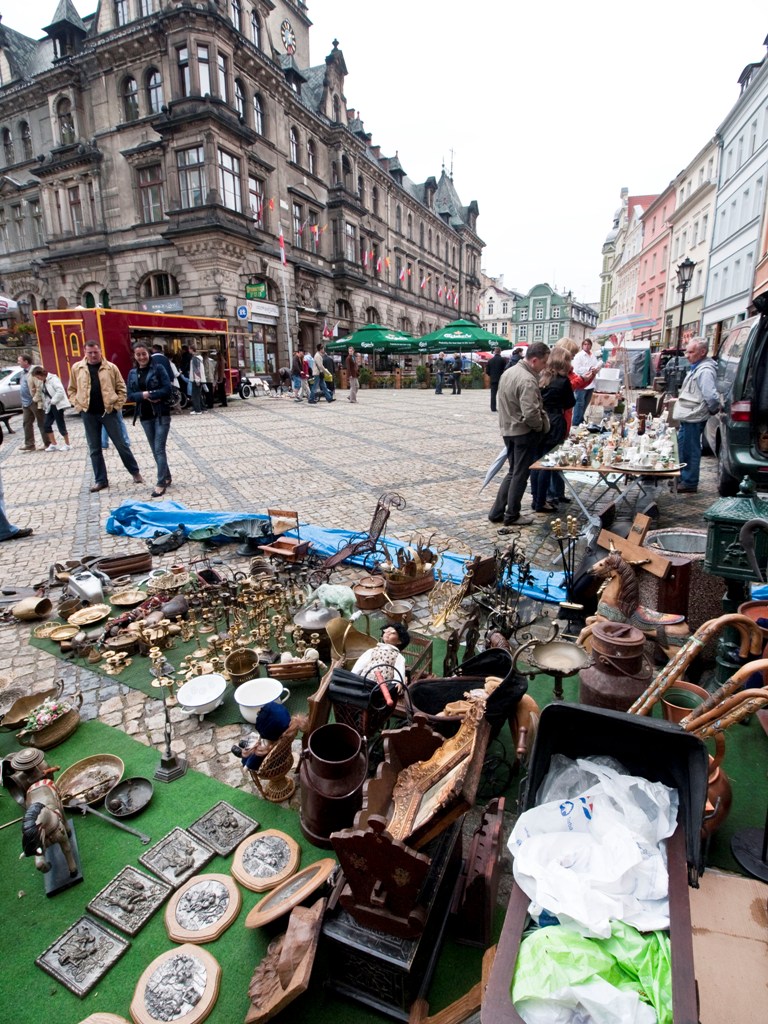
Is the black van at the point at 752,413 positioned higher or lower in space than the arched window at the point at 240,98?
lower

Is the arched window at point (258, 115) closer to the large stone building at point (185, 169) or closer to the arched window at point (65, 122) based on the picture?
the large stone building at point (185, 169)

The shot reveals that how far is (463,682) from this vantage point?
2.51 metres

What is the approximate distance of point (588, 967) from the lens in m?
1.24

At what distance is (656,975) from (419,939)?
74 cm

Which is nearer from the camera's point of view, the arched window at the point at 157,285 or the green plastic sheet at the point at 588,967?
the green plastic sheet at the point at 588,967

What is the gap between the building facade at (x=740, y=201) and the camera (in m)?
23.8

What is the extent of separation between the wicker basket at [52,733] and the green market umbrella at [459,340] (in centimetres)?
2906

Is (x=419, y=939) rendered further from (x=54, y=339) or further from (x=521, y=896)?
(x=54, y=339)

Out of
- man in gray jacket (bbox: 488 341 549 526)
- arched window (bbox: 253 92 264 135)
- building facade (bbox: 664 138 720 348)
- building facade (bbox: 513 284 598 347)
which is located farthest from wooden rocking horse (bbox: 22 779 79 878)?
building facade (bbox: 513 284 598 347)

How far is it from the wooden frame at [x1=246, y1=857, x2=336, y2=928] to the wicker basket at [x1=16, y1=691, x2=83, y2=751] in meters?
1.69

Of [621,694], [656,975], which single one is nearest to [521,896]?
[656,975]

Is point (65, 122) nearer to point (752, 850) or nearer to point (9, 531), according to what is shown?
point (9, 531)

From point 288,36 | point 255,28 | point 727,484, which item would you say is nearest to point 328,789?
point 727,484

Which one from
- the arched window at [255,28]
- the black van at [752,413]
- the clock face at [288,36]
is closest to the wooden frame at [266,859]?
the black van at [752,413]
